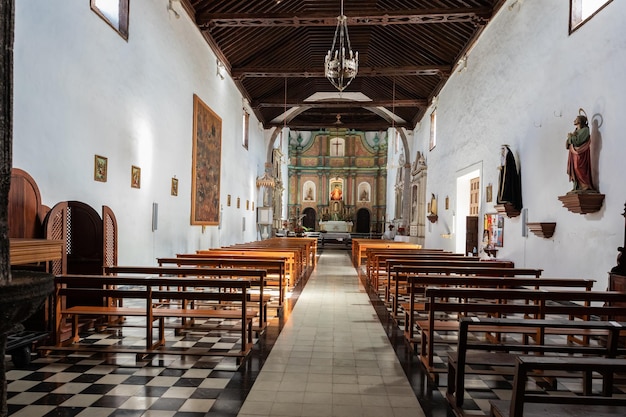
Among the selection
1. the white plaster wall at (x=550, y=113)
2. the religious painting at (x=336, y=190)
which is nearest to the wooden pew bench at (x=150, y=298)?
the white plaster wall at (x=550, y=113)

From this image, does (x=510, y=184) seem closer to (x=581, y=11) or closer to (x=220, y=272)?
(x=581, y=11)

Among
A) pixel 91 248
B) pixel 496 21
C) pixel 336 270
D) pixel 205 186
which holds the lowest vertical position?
pixel 336 270

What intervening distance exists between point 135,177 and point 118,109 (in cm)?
124

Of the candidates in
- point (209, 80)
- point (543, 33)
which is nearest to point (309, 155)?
point (209, 80)

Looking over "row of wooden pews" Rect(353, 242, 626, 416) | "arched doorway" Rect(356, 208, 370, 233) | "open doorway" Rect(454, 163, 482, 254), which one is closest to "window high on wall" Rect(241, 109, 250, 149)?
"open doorway" Rect(454, 163, 482, 254)

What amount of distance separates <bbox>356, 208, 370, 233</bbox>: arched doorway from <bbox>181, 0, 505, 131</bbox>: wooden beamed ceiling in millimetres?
11749

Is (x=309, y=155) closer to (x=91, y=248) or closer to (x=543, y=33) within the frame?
(x=543, y=33)

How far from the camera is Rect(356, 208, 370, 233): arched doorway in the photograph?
107ft

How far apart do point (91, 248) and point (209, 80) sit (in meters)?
7.90

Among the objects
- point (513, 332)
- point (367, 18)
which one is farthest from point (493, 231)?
point (513, 332)

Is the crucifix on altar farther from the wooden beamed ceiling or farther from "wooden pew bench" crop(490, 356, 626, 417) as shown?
"wooden pew bench" crop(490, 356, 626, 417)

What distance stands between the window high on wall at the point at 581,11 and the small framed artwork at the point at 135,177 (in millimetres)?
7441

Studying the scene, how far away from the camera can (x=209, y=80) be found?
41.5 ft

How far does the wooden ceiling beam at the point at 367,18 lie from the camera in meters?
10.4
